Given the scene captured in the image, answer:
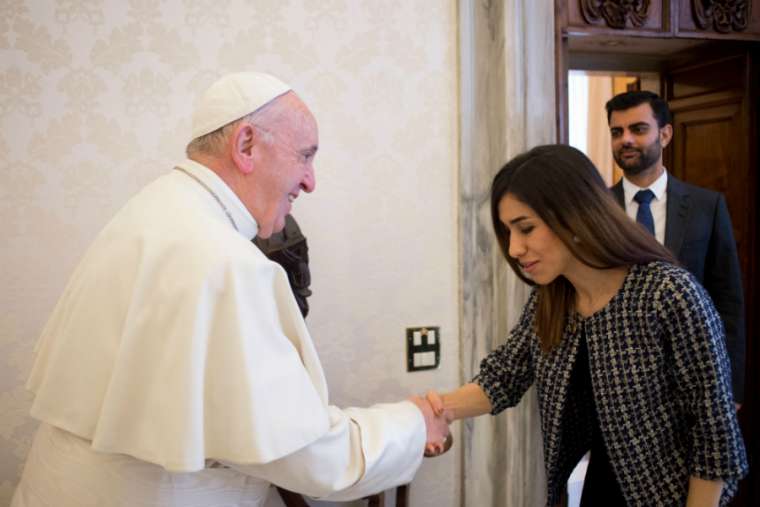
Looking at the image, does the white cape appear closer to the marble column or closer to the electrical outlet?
the electrical outlet

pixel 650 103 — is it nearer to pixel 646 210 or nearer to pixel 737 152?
pixel 646 210

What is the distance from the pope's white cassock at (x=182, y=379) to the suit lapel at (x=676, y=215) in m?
1.69

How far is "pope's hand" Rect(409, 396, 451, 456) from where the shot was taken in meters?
1.90

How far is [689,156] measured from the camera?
357 centimetres

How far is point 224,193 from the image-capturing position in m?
1.59

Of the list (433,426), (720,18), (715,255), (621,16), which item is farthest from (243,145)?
(720,18)

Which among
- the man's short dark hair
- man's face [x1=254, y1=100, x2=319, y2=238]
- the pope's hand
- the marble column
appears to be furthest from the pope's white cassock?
the man's short dark hair

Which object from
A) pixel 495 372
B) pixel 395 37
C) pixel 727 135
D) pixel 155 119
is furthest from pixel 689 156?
pixel 155 119

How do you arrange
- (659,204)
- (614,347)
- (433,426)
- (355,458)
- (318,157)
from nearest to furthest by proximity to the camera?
(355,458) → (614,347) → (433,426) → (318,157) → (659,204)

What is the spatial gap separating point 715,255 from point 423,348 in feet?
3.95

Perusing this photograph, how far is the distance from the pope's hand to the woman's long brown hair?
0.63 metres

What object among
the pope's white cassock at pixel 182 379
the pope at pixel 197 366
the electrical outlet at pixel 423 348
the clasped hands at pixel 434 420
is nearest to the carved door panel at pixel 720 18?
the electrical outlet at pixel 423 348

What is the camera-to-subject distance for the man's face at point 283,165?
5.37 ft

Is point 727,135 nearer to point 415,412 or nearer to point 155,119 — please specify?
point 415,412
